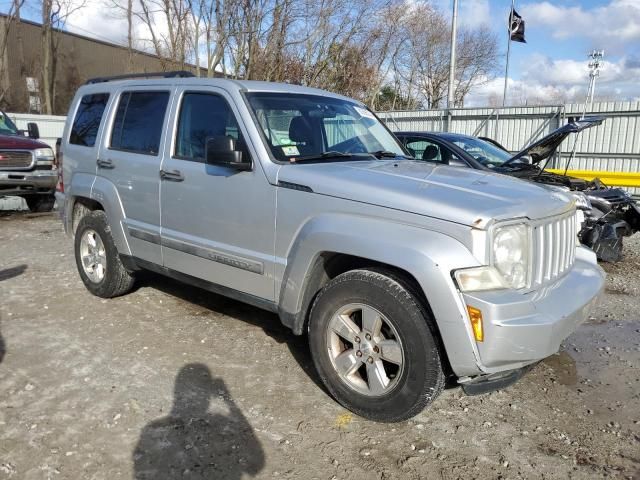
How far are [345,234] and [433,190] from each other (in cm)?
55

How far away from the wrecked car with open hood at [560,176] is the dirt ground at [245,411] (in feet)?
6.26

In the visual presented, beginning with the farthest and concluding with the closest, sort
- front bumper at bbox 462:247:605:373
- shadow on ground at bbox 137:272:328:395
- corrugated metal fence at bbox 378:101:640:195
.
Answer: corrugated metal fence at bbox 378:101:640:195 → shadow on ground at bbox 137:272:328:395 → front bumper at bbox 462:247:605:373

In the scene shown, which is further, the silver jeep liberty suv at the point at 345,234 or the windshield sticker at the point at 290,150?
the windshield sticker at the point at 290,150

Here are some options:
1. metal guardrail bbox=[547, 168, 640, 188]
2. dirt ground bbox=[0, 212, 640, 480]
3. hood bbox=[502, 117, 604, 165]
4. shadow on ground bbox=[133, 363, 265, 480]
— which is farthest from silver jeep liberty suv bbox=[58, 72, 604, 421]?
metal guardrail bbox=[547, 168, 640, 188]

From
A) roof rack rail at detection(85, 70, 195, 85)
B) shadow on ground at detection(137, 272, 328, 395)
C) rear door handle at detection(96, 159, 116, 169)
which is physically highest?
roof rack rail at detection(85, 70, 195, 85)

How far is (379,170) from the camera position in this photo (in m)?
3.48

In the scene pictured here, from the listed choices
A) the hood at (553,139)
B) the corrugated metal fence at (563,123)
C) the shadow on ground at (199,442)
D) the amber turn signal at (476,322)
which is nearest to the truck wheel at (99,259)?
the shadow on ground at (199,442)

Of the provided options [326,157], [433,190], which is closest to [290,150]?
[326,157]

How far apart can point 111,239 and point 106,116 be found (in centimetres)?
112

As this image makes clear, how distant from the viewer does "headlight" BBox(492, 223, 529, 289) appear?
110 inches

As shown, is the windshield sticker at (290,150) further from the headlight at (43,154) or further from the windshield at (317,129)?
the headlight at (43,154)

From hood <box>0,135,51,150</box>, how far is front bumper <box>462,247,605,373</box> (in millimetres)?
9213

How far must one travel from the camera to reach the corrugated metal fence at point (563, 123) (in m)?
13.8

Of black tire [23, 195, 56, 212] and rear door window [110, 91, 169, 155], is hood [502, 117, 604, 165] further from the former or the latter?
black tire [23, 195, 56, 212]
